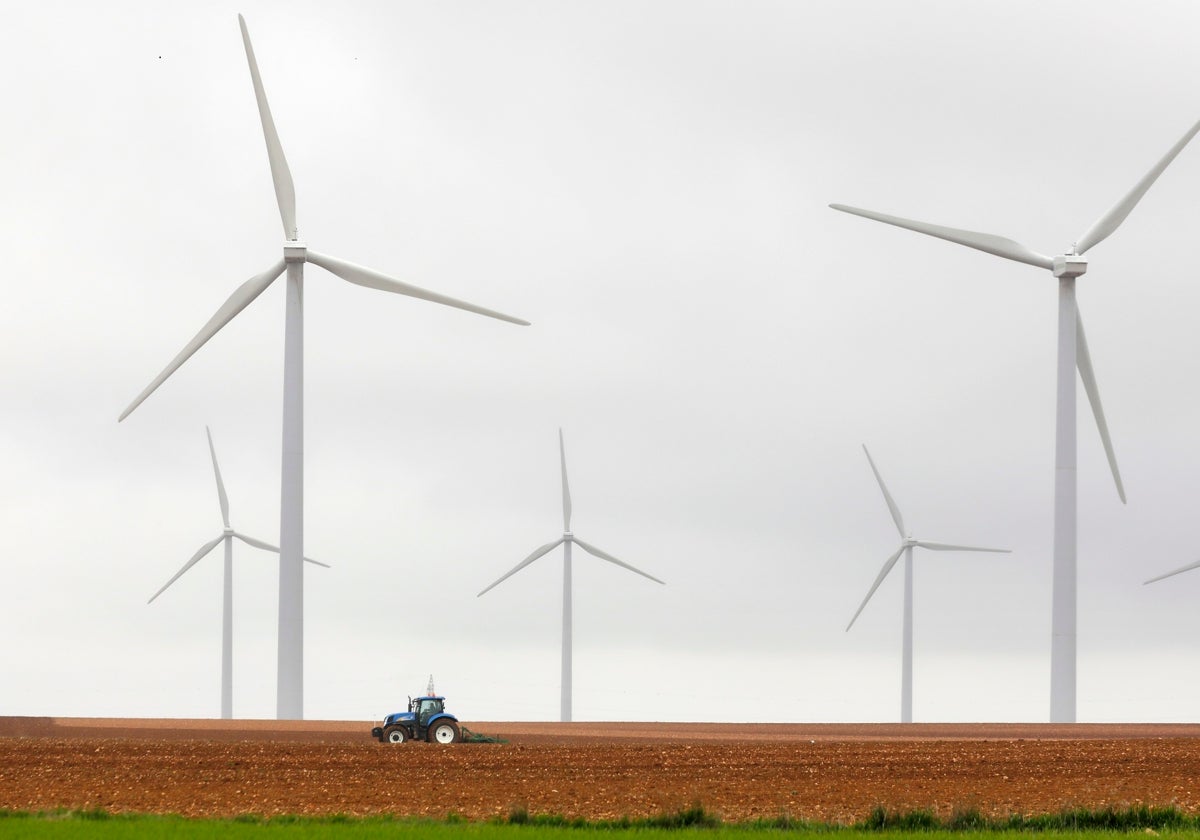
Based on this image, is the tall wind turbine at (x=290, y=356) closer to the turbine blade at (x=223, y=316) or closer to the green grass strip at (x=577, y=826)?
the turbine blade at (x=223, y=316)

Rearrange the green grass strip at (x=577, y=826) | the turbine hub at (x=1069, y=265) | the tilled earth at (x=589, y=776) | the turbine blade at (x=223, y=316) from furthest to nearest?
the turbine hub at (x=1069, y=265), the turbine blade at (x=223, y=316), the tilled earth at (x=589, y=776), the green grass strip at (x=577, y=826)

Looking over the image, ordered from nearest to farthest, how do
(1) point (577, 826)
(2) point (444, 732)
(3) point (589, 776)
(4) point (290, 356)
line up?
(1) point (577, 826) → (3) point (589, 776) → (2) point (444, 732) → (4) point (290, 356)

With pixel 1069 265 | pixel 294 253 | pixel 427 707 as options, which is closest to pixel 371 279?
pixel 294 253

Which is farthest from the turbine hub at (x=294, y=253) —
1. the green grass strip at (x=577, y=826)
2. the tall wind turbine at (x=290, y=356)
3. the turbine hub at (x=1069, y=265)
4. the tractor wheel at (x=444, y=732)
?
the green grass strip at (x=577, y=826)

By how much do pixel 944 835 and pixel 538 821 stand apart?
6456 millimetres

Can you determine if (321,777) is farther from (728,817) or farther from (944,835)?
(944,835)

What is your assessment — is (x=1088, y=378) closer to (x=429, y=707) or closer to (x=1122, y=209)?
(x=1122, y=209)

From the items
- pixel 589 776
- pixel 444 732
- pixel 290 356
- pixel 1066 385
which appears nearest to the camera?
pixel 589 776

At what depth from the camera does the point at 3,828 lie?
2770 cm

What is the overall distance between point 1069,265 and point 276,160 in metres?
26.7

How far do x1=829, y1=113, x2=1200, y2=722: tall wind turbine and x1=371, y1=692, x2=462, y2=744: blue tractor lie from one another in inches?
877

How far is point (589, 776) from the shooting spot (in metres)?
34.8

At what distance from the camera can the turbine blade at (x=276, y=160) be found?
55719 mm

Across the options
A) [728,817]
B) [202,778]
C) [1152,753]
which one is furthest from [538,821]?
[1152,753]
